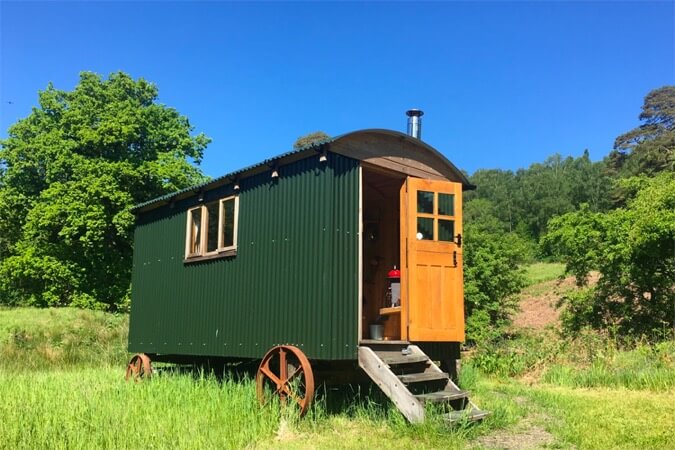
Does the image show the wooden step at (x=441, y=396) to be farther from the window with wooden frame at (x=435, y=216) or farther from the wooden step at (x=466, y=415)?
the window with wooden frame at (x=435, y=216)

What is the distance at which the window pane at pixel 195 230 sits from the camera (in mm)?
10516

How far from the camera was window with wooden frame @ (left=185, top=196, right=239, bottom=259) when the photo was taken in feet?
31.5

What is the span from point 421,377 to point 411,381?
29 cm

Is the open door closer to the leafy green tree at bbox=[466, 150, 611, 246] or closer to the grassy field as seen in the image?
the grassy field

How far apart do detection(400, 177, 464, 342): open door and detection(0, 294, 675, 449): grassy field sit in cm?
115

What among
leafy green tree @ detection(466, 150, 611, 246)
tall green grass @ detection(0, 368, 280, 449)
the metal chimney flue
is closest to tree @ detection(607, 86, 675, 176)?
leafy green tree @ detection(466, 150, 611, 246)

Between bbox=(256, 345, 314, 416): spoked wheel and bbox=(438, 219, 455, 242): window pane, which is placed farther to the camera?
bbox=(438, 219, 455, 242): window pane

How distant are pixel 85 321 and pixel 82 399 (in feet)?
38.0

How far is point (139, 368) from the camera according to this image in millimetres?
11695

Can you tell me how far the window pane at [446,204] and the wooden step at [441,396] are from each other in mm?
2621

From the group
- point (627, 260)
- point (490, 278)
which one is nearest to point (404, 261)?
point (627, 260)

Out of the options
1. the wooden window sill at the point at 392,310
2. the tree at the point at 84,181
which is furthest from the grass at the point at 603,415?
the tree at the point at 84,181

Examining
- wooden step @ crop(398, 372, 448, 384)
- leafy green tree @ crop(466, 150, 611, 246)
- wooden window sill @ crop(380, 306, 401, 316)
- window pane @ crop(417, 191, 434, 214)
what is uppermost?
leafy green tree @ crop(466, 150, 611, 246)

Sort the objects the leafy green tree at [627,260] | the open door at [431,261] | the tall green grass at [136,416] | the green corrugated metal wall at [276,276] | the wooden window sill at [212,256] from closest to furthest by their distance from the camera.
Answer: the tall green grass at [136,416], the green corrugated metal wall at [276,276], the open door at [431,261], the wooden window sill at [212,256], the leafy green tree at [627,260]
